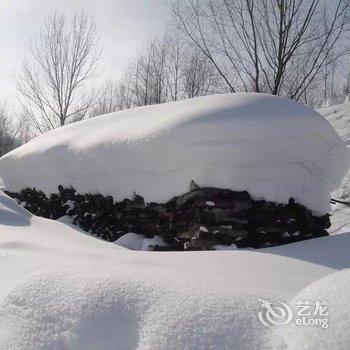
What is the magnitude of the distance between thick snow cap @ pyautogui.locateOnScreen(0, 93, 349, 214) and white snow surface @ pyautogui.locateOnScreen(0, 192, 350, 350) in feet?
3.85

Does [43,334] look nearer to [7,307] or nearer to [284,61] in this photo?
[7,307]

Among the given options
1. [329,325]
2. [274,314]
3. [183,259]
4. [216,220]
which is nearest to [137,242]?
[216,220]

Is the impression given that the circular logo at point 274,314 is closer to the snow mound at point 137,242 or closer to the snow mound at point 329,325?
the snow mound at point 329,325

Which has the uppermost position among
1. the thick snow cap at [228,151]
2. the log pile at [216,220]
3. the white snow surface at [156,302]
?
the thick snow cap at [228,151]

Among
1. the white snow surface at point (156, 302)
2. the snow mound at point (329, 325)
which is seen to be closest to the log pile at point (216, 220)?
the white snow surface at point (156, 302)

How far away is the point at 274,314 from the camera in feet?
5.08

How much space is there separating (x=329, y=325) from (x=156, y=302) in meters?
0.66

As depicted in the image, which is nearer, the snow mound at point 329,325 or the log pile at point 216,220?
the snow mound at point 329,325

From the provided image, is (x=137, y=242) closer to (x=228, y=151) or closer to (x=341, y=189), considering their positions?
(x=228, y=151)

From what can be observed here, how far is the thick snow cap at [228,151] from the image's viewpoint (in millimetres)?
3514

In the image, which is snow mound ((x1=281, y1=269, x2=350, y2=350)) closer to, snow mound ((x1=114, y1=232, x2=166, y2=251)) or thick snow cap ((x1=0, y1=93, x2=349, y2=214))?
thick snow cap ((x1=0, y1=93, x2=349, y2=214))

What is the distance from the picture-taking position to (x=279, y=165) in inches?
145

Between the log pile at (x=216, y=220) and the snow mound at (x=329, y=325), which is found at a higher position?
the log pile at (x=216, y=220)

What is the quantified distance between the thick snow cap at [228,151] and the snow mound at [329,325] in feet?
6.21
